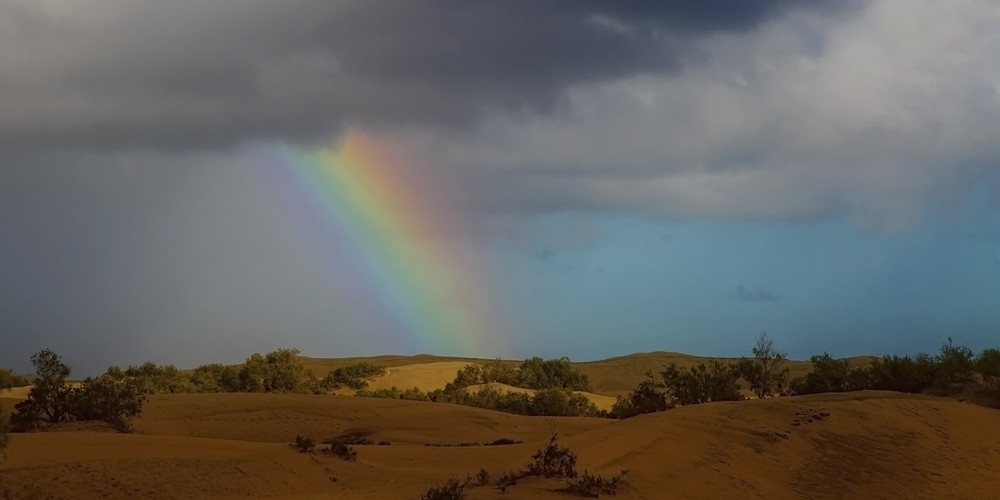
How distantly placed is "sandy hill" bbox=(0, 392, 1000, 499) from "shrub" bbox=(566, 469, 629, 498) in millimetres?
235

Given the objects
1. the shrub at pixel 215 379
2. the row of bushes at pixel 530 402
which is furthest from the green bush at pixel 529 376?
the shrub at pixel 215 379

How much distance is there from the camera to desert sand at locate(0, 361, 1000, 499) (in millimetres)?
14906

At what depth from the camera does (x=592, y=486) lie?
1454cm

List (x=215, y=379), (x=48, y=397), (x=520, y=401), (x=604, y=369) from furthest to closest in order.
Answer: (x=604, y=369)
(x=215, y=379)
(x=520, y=401)
(x=48, y=397)

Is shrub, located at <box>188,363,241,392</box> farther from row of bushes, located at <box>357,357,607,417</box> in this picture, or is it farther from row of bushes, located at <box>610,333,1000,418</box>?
row of bushes, located at <box>610,333,1000,418</box>

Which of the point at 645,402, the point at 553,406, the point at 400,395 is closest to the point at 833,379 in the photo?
the point at 645,402

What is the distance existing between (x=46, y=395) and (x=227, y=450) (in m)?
8.93

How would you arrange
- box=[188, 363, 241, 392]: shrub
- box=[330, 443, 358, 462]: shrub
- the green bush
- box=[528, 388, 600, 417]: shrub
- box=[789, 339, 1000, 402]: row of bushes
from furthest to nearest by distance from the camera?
the green bush
box=[188, 363, 241, 392]: shrub
box=[528, 388, 600, 417]: shrub
box=[789, 339, 1000, 402]: row of bushes
box=[330, 443, 358, 462]: shrub

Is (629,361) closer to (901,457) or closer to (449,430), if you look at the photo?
(449,430)

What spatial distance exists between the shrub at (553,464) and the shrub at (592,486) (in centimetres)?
63

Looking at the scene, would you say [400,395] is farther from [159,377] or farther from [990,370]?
[990,370]

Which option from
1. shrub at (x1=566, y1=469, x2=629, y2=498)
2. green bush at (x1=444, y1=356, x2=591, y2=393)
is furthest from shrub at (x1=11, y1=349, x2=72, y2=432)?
green bush at (x1=444, y1=356, x2=591, y2=393)

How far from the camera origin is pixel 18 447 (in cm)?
1562

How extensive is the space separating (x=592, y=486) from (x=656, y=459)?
3.00m
